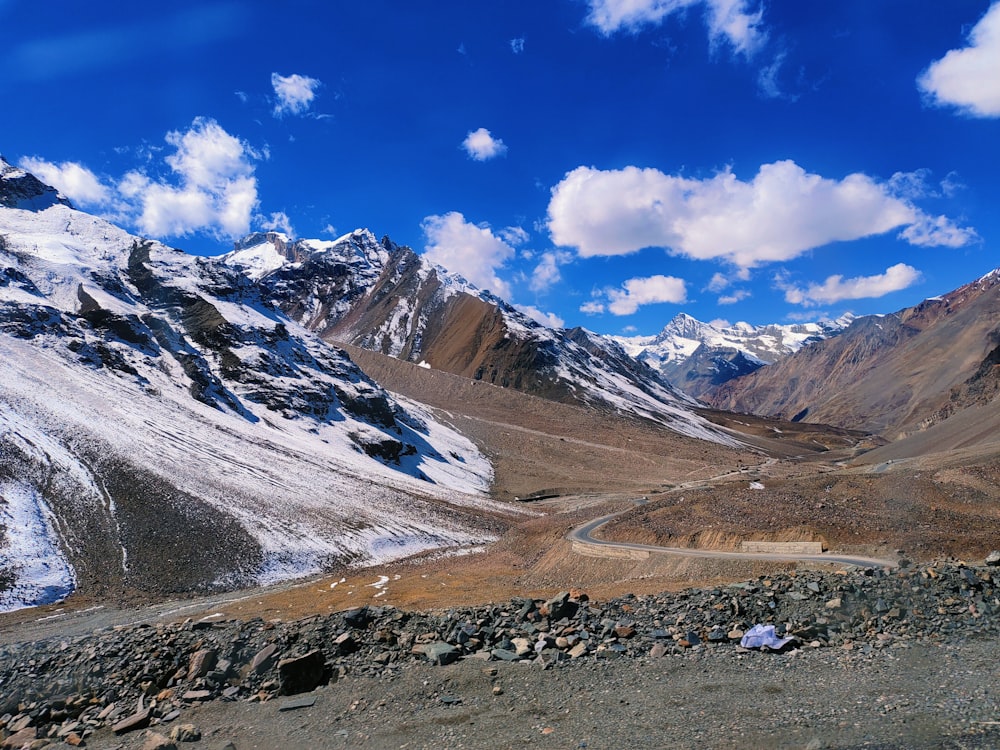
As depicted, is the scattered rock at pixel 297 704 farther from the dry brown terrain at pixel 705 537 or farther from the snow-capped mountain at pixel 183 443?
the snow-capped mountain at pixel 183 443

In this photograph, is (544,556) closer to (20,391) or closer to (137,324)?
(20,391)

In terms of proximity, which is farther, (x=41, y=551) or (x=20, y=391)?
(x=20, y=391)

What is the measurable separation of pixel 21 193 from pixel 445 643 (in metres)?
242

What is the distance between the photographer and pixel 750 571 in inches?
1308

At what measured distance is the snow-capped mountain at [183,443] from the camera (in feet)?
163

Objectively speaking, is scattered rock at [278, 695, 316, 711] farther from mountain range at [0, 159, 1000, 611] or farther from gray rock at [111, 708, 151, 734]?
mountain range at [0, 159, 1000, 611]

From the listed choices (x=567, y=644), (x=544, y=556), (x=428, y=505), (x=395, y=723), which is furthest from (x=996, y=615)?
(x=428, y=505)

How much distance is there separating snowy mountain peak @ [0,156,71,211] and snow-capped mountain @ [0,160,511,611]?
3315 centimetres

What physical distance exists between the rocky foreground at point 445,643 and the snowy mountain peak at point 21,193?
222 m

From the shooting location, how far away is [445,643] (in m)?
18.1

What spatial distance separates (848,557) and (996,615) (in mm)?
18927

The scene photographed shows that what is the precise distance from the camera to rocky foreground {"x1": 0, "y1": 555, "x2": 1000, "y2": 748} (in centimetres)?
1620

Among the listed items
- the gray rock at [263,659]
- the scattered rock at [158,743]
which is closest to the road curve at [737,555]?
the gray rock at [263,659]

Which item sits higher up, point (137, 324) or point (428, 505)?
point (137, 324)
